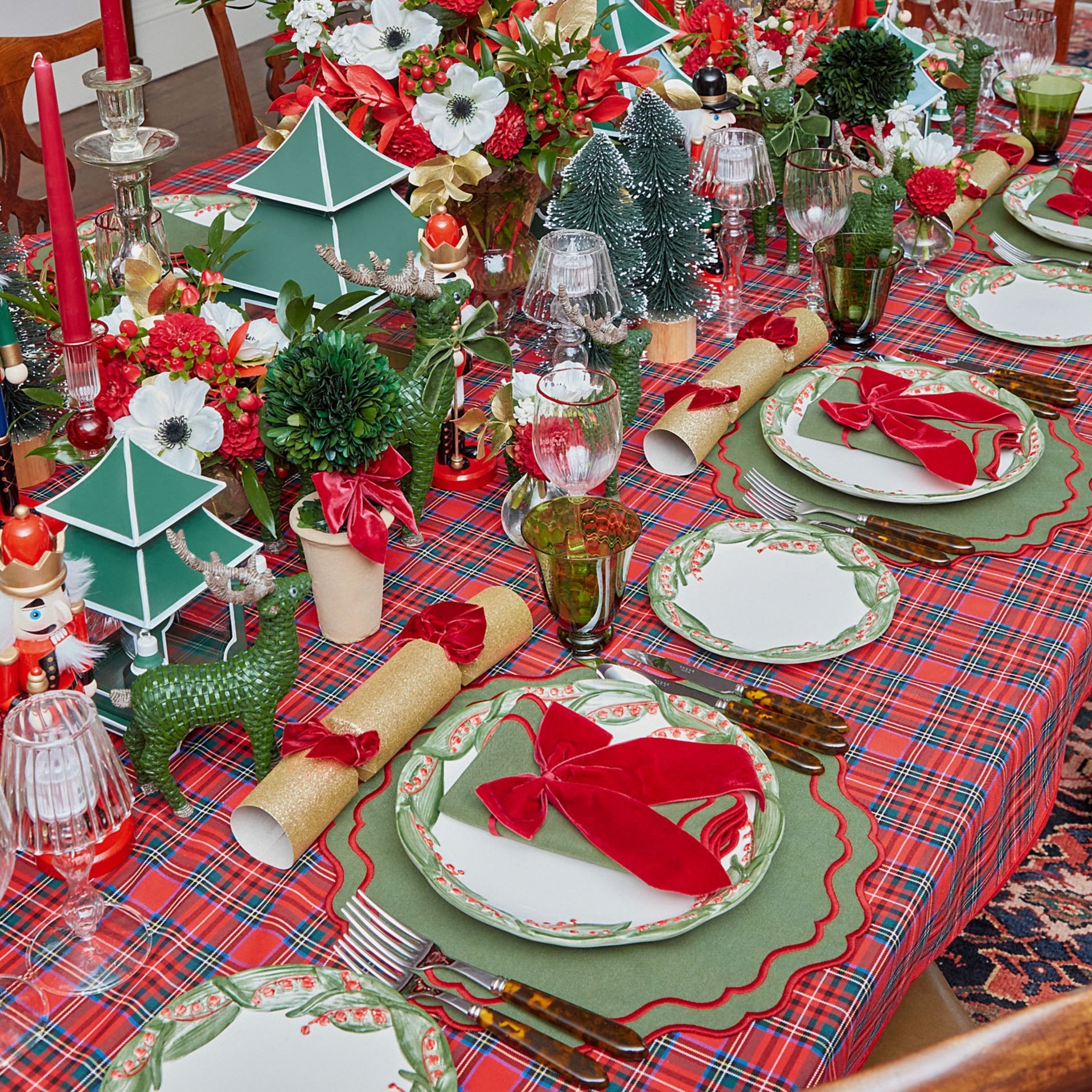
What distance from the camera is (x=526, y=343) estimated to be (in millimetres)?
1512

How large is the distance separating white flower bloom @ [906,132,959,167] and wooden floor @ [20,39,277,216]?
2.68m

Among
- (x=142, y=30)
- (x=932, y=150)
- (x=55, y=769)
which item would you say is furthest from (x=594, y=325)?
(x=142, y=30)

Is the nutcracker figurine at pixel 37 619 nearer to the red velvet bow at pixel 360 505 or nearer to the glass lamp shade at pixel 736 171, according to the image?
the red velvet bow at pixel 360 505

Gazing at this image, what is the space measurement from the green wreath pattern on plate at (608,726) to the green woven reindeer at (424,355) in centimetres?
29

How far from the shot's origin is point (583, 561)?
3.20 feet

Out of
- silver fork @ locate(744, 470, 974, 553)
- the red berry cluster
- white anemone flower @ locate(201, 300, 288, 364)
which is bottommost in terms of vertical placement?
silver fork @ locate(744, 470, 974, 553)

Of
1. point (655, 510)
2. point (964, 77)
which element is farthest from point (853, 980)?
point (964, 77)

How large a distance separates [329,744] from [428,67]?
81 centimetres

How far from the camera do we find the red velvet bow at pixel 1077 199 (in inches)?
68.8

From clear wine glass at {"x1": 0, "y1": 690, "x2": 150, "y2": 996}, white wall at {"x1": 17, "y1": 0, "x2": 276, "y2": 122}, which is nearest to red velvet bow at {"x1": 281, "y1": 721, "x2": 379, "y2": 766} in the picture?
clear wine glass at {"x1": 0, "y1": 690, "x2": 150, "y2": 996}

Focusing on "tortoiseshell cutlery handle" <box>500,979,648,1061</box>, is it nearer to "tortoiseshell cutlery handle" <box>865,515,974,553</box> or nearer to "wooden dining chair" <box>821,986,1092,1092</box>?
"wooden dining chair" <box>821,986,1092,1092</box>

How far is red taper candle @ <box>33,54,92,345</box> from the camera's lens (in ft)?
2.90

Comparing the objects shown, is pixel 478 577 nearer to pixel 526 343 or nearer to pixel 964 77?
pixel 526 343

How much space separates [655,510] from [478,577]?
0.20m
